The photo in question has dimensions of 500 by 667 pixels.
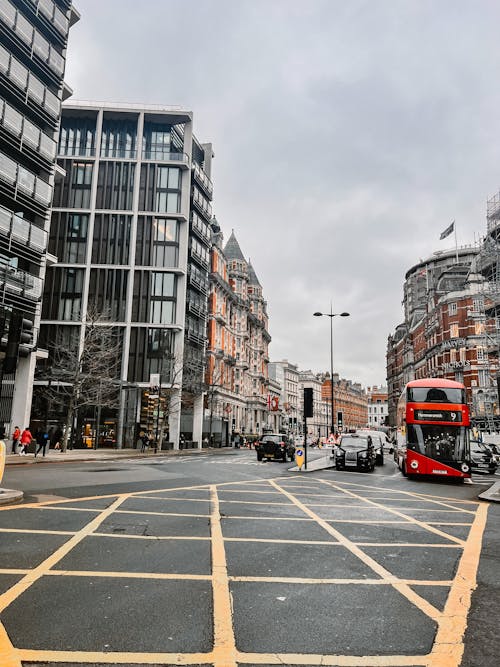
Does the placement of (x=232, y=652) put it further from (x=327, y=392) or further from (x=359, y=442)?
(x=327, y=392)

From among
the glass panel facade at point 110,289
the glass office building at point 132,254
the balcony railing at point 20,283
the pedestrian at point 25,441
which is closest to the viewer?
the pedestrian at point 25,441

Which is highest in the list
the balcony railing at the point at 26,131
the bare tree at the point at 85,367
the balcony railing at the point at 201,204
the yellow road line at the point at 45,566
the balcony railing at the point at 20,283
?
the balcony railing at the point at 201,204

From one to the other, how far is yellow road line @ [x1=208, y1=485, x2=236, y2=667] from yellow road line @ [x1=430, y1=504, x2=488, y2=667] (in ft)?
4.99

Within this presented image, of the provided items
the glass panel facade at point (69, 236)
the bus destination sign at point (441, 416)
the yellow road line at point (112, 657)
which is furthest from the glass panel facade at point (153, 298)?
the yellow road line at point (112, 657)

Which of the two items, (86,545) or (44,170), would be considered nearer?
(86,545)

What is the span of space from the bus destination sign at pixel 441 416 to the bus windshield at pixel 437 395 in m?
0.45

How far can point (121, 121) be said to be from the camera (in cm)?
5481

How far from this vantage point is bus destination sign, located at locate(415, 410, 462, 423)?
819 inches

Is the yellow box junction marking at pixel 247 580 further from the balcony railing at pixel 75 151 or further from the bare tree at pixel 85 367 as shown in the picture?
the balcony railing at pixel 75 151

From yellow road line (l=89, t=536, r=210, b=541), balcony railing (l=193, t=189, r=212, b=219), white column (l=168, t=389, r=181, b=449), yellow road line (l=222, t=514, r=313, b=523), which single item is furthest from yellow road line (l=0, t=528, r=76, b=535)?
balcony railing (l=193, t=189, r=212, b=219)

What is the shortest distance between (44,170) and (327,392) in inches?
6034

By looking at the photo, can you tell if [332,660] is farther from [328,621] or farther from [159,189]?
[159,189]

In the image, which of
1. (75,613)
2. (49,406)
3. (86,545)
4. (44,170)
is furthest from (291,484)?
(49,406)

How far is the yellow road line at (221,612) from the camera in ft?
12.4
